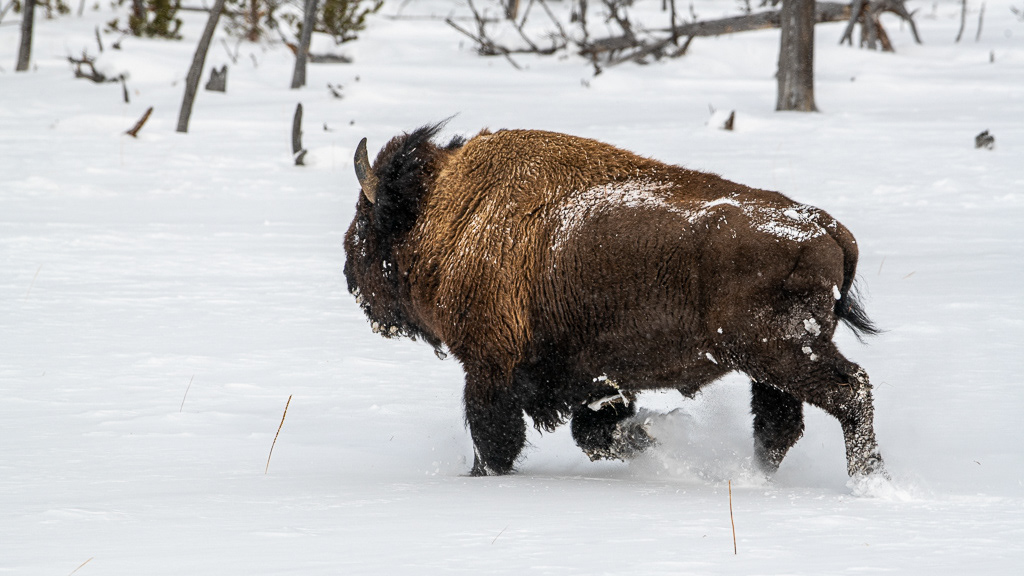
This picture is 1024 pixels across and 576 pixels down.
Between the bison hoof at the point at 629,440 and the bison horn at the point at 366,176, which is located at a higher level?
the bison horn at the point at 366,176

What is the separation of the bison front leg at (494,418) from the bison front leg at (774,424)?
3.02ft

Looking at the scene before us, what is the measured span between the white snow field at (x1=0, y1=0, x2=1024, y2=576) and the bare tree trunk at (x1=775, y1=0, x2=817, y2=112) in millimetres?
435

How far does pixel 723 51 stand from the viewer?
2134cm

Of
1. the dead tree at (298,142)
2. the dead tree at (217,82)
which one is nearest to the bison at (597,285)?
the dead tree at (298,142)

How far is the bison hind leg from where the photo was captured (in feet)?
13.5

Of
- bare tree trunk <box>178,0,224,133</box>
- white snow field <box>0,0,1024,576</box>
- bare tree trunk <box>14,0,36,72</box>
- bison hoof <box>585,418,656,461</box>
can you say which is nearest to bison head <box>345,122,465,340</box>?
white snow field <box>0,0,1024,576</box>

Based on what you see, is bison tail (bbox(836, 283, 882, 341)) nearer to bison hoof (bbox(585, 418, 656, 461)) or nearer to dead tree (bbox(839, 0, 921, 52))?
bison hoof (bbox(585, 418, 656, 461))

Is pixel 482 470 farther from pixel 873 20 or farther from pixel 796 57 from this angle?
pixel 873 20

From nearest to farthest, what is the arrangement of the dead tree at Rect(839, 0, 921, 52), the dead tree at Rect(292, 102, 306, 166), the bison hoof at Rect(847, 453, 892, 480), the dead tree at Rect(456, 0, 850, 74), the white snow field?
1. the white snow field
2. the bison hoof at Rect(847, 453, 892, 480)
3. the dead tree at Rect(292, 102, 306, 166)
4. the dead tree at Rect(456, 0, 850, 74)
5. the dead tree at Rect(839, 0, 921, 52)

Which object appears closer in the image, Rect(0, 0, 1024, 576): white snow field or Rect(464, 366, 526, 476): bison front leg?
Rect(0, 0, 1024, 576): white snow field

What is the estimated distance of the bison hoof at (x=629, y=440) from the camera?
4.13 m

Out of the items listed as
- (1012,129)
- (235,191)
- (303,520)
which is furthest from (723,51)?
(303,520)

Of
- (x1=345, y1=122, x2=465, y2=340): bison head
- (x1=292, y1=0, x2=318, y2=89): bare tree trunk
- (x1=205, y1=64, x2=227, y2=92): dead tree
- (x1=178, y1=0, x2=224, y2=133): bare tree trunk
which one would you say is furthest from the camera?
(x1=205, y1=64, x2=227, y2=92): dead tree

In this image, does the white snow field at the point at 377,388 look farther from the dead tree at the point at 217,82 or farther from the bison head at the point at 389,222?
the dead tree at the point at 217,82
